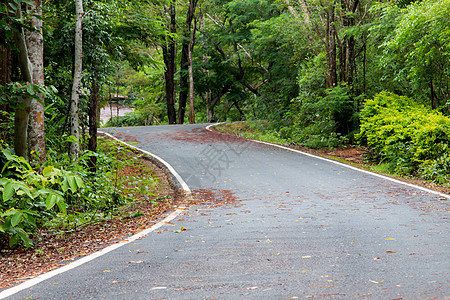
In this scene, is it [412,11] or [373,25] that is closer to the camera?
[412,11]

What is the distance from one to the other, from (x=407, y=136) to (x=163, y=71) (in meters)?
10.8

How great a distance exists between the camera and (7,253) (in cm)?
516

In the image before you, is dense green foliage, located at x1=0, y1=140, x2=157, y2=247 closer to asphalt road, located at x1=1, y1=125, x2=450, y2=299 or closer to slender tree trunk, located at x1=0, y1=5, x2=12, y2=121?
asphalt road, located at x1=1, y1=125, x2=450, y2=299

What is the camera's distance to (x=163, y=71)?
1770 centimetres

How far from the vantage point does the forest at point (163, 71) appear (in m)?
6.08

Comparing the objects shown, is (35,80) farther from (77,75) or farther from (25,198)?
(25,198)

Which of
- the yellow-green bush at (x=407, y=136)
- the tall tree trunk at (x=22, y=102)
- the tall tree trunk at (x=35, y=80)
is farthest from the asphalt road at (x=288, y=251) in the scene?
the tall tree trunk at (x=35, y=80)

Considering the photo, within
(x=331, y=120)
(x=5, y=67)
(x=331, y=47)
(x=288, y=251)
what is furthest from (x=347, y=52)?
(x=288, y=251)

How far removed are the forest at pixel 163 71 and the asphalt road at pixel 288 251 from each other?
4.71ft

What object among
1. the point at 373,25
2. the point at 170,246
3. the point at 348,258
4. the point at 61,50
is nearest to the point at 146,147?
the point at 61,50

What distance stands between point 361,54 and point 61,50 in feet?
44.7

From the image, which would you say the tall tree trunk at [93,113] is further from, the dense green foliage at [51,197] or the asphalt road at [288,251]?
the asphalt road at [288,251]

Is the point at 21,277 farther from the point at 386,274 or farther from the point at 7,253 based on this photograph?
the point at 386,274

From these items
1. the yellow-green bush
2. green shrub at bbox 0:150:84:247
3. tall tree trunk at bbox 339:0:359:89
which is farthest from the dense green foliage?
tall tree trunk at bbox 339:0:359:89
